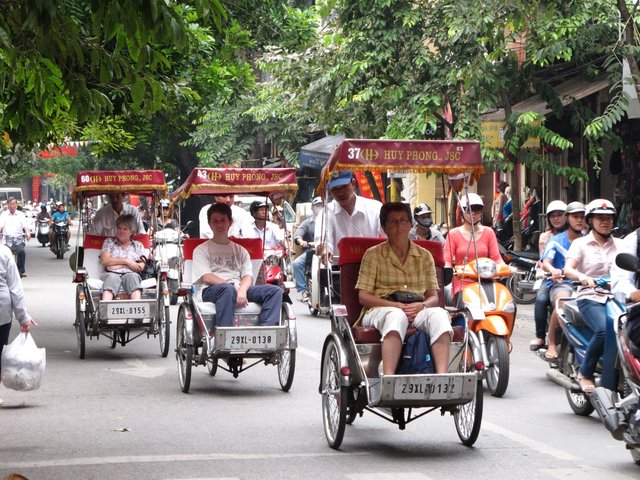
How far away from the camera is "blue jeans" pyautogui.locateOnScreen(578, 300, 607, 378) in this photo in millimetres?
9172

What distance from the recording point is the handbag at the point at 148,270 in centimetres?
1470

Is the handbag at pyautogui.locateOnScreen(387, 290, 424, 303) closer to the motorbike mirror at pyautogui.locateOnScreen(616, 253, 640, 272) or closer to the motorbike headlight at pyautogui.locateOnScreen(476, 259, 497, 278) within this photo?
the motorbike mirror at pyautogui.locateOnScreen(616, 253, 640, 272)

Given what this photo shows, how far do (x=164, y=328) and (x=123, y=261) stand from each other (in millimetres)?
1053

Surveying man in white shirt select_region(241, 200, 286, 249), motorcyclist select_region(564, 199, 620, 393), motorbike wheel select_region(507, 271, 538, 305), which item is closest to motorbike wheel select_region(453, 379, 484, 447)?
motorcyclist select_region(564, 199, 620, 393)

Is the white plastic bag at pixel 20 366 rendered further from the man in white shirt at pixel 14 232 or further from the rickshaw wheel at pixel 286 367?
the man in white shirt at pixel 14 232

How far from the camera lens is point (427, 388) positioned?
7.98 meters

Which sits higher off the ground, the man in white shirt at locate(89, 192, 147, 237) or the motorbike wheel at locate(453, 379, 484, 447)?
the man in white shirt at locate(89, 192, 147, 237)

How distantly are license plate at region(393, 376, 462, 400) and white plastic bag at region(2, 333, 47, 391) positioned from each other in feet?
9.39

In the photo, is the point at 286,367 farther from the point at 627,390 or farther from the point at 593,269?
the point at 627,390

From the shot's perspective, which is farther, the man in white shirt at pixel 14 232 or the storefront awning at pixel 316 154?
the storefront awning at pixel 316 154

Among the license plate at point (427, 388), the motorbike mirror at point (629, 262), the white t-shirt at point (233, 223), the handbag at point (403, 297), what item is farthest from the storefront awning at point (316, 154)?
the motorbike mirror at point (629, 262)

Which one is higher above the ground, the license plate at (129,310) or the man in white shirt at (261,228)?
the man in white shirt at (261,228)

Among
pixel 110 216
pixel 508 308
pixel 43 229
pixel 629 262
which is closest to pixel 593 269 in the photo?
pixel 508 308

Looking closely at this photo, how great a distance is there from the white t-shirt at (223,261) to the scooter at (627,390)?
4.78 m
